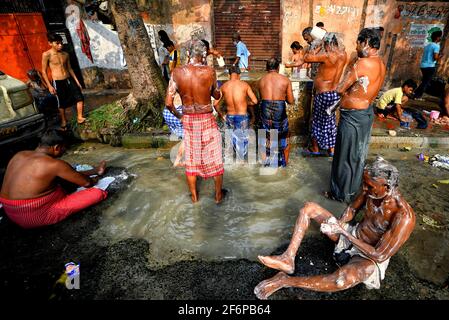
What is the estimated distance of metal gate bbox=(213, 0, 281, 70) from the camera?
1013 cm

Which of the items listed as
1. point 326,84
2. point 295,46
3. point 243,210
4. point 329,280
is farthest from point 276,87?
point 295,46

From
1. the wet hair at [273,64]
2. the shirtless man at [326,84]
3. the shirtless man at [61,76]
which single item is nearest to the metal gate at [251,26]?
the shirtless man at [61,76]

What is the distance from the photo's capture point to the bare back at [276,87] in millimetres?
4715

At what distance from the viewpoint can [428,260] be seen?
10.4 feet

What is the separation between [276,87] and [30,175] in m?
3.86

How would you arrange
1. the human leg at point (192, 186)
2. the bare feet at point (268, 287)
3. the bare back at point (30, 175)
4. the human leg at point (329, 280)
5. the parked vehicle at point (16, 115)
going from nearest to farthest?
the human leg at point (329, 280) < the bare feet at point (268, 287) < the bare back at point (30, 175) < the human leg at point (192, 186) < the parked vehicle at point (16, 115)

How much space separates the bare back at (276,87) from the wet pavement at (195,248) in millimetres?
1427

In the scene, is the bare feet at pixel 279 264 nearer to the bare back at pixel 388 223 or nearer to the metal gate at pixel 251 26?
the bare back at pixel 388 223

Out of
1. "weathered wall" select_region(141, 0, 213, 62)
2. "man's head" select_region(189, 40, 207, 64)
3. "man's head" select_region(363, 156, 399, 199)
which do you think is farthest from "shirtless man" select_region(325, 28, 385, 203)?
"weathered wall" select_region(141, 0, 213, 62)

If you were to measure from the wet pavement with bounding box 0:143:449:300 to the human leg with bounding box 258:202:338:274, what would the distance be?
0.21m

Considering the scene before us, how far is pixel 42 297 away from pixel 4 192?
65.0 inches

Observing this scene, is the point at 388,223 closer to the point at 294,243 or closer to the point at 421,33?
the point at 294,243
